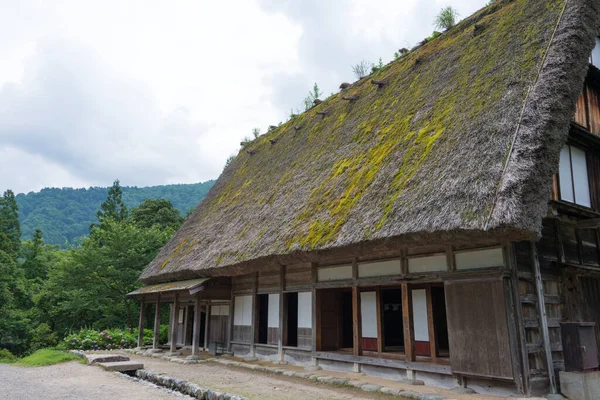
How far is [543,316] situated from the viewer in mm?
6191

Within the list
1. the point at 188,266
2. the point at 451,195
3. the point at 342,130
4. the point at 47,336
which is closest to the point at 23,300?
the point at 47,336

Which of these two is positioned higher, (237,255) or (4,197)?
(4,197)

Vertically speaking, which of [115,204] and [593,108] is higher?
[115,204]

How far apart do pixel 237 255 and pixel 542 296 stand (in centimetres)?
621

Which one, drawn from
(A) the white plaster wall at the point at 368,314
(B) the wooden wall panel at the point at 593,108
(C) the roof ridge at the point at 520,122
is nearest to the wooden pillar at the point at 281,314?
(A) the white plaster wall at the point at 368,314

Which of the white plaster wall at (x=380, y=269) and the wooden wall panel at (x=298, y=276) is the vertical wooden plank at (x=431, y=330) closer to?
the white plaster wall at (x=380, y=269)

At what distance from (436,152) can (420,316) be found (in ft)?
9.47

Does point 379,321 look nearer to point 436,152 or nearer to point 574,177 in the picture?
point 436,152

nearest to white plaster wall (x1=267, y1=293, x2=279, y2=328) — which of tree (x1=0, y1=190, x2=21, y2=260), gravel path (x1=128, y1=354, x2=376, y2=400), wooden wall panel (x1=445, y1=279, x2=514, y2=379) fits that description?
gravel path (x1=128, y1=354, x2=376, y2=400)

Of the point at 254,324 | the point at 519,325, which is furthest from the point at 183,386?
the point at 519,325

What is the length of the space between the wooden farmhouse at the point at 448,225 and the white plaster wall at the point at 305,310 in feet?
0.22

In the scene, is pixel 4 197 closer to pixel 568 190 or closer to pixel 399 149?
pixel 399 149

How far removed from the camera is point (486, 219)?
5.30 metres

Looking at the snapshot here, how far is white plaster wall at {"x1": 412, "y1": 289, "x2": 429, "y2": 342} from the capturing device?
7.48 m
